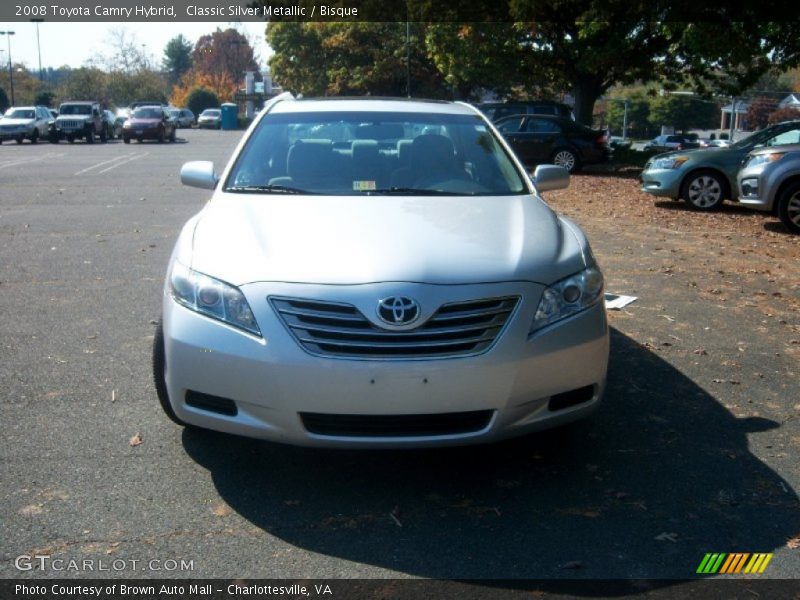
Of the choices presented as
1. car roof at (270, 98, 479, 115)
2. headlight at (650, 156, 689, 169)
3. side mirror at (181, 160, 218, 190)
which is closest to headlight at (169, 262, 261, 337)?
side mirror at (181, 160, 218, 190)

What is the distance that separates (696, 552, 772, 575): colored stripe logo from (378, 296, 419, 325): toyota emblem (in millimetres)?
1436

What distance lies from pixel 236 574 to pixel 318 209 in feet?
6.50

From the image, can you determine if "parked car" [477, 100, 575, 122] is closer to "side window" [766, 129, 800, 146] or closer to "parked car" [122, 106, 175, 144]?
"side window" [766, 129, 800, 146]

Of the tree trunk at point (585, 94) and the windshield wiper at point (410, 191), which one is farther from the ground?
the tree trunk at point (585, 94)

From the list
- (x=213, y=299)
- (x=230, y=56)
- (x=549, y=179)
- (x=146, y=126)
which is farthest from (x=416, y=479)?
(x=230, y=56)

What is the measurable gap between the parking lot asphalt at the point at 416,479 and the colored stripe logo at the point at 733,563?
43 mm

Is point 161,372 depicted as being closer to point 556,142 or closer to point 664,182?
point 664,182

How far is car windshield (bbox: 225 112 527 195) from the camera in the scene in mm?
5168

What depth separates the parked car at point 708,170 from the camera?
543 inches

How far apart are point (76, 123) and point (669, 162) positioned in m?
32.6

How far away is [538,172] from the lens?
581 cm

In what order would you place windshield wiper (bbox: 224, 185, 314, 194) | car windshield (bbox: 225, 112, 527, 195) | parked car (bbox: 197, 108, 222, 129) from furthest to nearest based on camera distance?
parked car (bbox: 197, 108, 222, 129) → car windshield (bbox: 225, 112, 527, 195) → windshield wiper (bbox: 224, 185, 314, 194)

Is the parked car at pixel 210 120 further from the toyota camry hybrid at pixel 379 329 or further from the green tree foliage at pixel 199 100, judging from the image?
the toyota camry hybrid at pixel 379 329

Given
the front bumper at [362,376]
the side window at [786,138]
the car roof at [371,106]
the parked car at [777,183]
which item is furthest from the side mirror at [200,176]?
the side window at [786,138]
